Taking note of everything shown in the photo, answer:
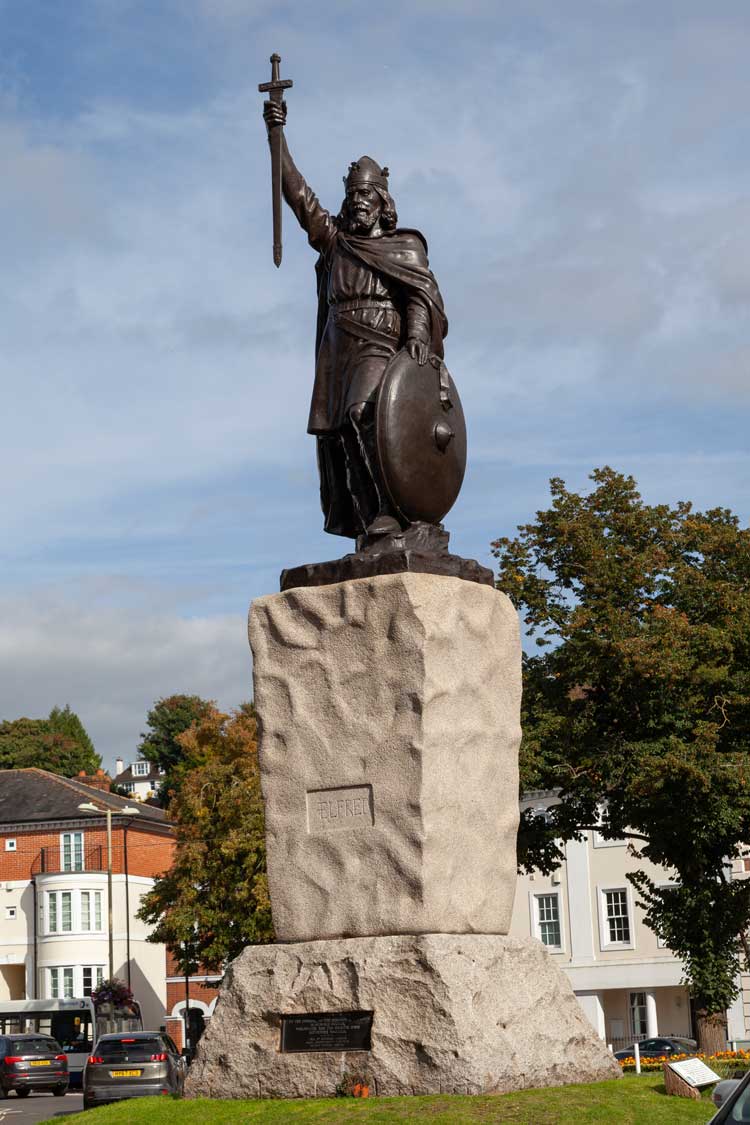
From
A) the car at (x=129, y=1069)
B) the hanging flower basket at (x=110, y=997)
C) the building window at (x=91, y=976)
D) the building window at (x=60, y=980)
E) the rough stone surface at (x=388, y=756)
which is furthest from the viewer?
the building window at (x=91, y=976)

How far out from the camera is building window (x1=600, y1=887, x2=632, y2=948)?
46.6 m

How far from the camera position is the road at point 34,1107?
26.5 m

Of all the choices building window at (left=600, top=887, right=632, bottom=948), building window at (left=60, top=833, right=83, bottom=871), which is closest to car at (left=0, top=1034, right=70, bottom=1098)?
building window at (left=600, top=887, right=632, bottom=948)

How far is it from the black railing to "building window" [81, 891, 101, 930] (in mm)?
1293

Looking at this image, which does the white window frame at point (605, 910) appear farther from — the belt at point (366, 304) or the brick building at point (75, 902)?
the belt at point (366, 304)

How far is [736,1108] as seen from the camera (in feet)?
26.7

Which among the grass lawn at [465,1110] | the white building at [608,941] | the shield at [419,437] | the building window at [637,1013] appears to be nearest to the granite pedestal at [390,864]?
the grass lawn at [465,1110]

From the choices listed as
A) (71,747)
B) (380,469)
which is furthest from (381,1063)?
(71,747)

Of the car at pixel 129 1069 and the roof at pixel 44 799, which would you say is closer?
the car at pixel 129 1069

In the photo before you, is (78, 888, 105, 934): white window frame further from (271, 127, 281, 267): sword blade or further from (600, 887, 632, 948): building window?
(271, 127, 281, 267): sword blade

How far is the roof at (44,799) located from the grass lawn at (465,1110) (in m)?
52.1

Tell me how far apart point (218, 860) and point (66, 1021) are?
11143 mm

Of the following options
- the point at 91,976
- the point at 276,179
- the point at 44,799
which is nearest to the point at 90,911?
the point at 91,976

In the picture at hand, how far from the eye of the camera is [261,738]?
35.3 ft
